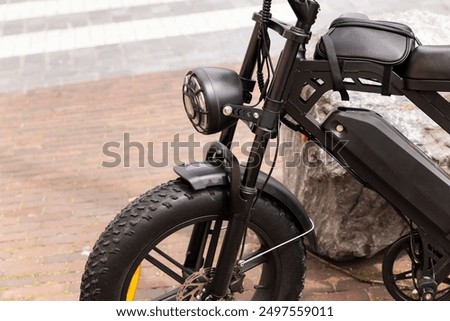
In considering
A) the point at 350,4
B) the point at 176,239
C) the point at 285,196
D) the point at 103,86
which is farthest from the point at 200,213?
the point at 350,4

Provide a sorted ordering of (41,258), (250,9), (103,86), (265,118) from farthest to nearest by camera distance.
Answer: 1. (250,9)
2. (103,86)
3. (41,258)
4. (265,118)

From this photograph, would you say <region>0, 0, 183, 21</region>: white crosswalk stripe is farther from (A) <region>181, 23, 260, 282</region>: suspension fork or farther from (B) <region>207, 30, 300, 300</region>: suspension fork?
(B) <region>207, 30, 300, 300</region>: suspension fork

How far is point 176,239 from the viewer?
373 cm

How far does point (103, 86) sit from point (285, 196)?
396cm

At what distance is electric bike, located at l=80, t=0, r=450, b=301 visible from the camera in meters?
2.29

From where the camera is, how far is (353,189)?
3.19m

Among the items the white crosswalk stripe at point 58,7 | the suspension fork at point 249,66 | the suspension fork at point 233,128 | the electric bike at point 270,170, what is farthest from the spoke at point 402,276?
the white crosswalk stripe at point 58,7

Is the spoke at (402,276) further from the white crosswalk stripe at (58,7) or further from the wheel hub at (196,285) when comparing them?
the white crosswalk stripe at (58,7)

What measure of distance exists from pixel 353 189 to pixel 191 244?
0.93 m

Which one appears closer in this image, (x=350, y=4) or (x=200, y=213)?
(x=200, y=213)

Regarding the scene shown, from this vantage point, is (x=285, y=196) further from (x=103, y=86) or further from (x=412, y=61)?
(x=103, y=86)

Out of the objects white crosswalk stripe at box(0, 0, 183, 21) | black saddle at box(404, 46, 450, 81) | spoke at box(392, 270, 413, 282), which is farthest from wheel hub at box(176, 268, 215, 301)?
white crosswalk stripe at box(0, 0, 183, 21)

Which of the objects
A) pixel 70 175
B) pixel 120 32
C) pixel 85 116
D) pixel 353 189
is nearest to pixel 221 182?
pixel 353 189

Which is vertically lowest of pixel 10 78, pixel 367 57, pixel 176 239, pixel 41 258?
pixel 10 78
